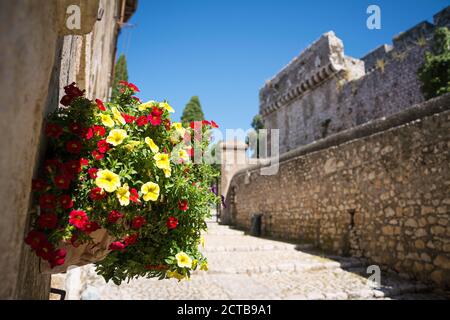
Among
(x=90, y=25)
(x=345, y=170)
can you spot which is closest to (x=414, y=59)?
(x=345, y=170)

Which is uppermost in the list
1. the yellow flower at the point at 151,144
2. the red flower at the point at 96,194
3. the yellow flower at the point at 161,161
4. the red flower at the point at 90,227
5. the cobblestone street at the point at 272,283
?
the yellow flower at the point at 151,144

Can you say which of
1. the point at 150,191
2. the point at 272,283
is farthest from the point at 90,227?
the point at 272,283

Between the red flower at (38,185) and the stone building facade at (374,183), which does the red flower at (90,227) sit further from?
the stone building facade at (374,183)

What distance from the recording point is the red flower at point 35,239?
1043 millimetres

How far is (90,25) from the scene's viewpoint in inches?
52.2

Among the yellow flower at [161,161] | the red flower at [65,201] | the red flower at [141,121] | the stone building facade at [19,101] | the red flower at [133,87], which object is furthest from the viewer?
the red flower at [133,87]

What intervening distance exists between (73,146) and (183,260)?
0.69 metres

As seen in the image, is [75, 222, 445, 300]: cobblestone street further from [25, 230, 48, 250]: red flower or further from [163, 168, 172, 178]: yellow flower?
[25, 230, 48, 250]: red flower

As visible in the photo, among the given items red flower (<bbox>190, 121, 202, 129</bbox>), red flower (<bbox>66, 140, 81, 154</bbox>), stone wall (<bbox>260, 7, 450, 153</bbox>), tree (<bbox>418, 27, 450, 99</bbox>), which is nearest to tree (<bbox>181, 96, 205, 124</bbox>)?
stone wall (<bbox>260, 7, 450, 153</bbox>)

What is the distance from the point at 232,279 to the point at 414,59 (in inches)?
475

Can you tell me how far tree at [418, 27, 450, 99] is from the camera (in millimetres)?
10945

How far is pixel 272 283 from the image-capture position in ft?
17.6

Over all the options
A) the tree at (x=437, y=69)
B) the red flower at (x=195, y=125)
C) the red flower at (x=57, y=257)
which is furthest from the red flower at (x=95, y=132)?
the tree at (x=437, y=69)
